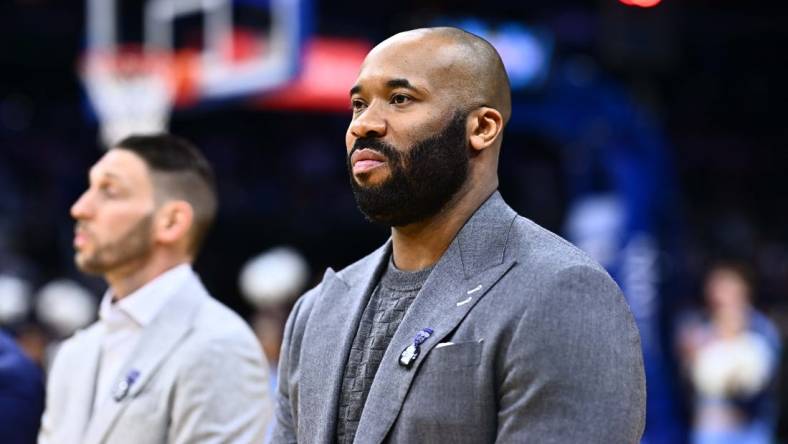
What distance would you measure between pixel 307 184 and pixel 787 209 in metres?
7.89

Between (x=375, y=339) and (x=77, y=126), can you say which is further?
(x=77, y=126)

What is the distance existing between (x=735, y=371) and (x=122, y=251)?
4846 millimetres

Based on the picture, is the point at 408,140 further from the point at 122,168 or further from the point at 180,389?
the point at 122,168

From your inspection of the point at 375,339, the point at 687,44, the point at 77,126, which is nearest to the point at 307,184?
the point at 77,126

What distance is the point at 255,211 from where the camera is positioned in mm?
20344

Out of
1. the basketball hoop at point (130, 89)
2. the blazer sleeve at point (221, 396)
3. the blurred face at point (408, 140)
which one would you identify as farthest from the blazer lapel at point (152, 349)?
the basketball hoop at point (130, 89)

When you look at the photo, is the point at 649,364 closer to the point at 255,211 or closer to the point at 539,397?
the point at 539,397

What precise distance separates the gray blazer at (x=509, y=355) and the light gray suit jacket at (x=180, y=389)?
2.99 feet

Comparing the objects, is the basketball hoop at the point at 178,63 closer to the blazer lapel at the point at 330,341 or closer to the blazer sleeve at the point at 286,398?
the blazer sleeve at the point at 286,398

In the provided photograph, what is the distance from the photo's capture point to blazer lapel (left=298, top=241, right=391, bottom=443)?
2600 millimetres

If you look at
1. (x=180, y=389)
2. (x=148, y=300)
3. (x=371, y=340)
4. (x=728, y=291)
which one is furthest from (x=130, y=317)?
(x=728, y=291)

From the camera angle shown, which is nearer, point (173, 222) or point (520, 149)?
point (173, 222)

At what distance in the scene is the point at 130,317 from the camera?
12.4ft

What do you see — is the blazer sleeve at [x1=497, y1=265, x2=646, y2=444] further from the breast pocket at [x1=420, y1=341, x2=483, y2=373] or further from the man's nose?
the man's nose
